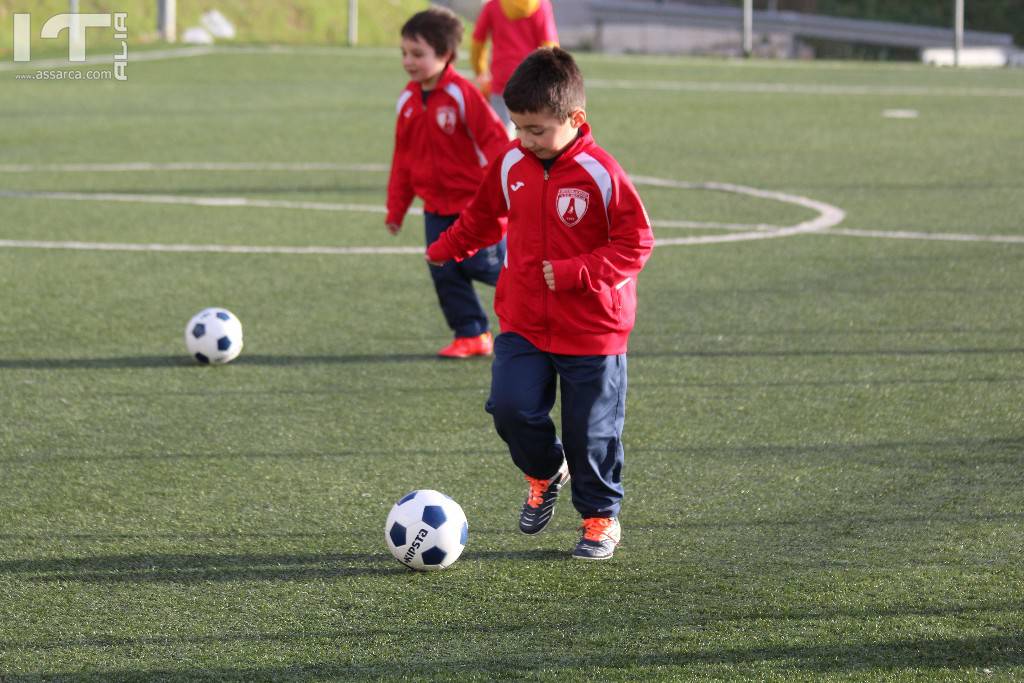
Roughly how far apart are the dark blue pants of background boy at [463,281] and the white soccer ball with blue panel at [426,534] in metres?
2.91

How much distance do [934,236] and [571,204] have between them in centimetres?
668

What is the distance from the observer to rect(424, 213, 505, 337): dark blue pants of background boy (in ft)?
24.6

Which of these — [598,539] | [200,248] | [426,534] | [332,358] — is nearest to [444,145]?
[332,358]

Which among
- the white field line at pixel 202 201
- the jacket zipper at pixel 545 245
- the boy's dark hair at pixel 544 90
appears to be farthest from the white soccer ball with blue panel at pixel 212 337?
the white field line at pixel 202 201

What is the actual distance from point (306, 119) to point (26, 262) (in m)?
9.53

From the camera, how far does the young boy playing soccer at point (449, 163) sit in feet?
24.2

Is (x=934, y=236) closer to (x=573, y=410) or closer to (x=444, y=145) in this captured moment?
(x=444, y=145)

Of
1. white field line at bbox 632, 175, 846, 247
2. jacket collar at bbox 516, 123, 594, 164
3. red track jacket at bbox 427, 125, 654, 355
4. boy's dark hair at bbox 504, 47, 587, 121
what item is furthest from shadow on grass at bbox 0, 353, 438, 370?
white field line at bbox 632, 175, 846, 247

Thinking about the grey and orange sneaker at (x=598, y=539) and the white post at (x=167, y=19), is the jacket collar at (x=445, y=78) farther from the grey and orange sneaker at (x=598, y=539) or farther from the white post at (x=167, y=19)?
the white post at (x=167, y=19)

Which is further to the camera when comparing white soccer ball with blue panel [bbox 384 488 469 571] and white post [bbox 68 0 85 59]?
white post [bbox 68 0 85 59]

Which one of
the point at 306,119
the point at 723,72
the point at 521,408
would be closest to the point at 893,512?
the point at 521,408

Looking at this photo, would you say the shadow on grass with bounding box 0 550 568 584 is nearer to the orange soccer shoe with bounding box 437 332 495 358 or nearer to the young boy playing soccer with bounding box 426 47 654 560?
the young boy playing soccer with bounding box 426 47 654 560

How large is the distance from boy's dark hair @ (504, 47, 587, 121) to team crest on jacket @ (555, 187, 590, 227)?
229 mm

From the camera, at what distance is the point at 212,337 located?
285 inches
